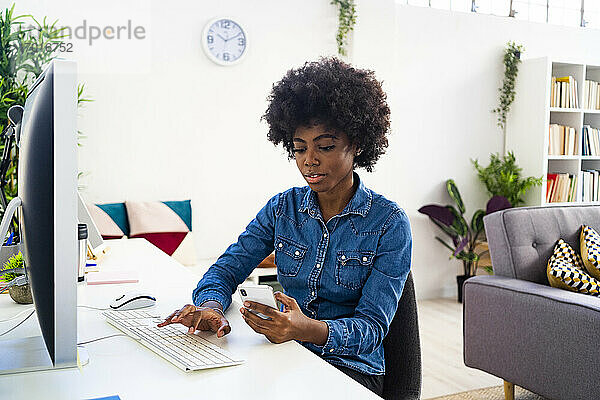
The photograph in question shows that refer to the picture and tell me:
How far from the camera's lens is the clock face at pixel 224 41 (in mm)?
4465

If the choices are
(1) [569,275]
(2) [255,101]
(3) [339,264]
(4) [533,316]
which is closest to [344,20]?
(2) [255,101]

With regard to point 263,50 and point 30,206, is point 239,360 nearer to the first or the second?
point 30,206

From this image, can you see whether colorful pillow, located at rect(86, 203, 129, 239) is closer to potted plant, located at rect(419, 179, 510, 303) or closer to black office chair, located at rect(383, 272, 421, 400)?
potted plant, located at rect(419, 179, 510, 303)

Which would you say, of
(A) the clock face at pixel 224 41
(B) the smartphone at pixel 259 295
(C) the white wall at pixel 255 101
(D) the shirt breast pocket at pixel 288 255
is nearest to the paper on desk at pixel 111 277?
(D) the shirt breast pocket at pixel 288 255

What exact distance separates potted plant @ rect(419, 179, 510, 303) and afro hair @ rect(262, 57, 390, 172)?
3.40 metres

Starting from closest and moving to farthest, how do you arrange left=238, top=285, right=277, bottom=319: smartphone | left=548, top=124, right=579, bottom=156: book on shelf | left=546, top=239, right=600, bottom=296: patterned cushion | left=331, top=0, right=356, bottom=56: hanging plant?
left=238, top=285, right=277, bottom=319: smartphone < left=546, top=239, right=600, bottom=296: patterned cushion < left=331, top=0, right=356, bottom=56: hanging plant < left=548, top=124, right=579, bottom=156: book on shelf

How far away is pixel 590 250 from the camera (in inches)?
118

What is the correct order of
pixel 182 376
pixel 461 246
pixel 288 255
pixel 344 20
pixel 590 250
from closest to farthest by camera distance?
pixel 182 376 < pixel 288 255 < pixel 590 250 < pixel 344 20 < pixel 461 246

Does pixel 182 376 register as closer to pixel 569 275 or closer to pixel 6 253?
pixel 6 253

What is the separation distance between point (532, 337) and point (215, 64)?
282 cm

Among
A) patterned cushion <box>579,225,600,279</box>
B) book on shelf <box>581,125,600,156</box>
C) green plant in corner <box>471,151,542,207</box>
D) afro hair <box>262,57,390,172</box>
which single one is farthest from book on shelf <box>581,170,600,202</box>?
afro hair <box>262,57,390,172</box>

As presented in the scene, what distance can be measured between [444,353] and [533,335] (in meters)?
1.29

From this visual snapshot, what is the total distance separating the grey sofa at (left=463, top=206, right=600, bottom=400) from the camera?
8.29 ft

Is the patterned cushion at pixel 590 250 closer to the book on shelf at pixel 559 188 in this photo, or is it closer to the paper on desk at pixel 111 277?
the paper on desk at pixel 111 277
